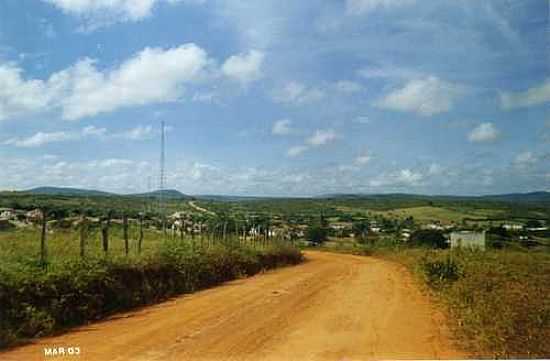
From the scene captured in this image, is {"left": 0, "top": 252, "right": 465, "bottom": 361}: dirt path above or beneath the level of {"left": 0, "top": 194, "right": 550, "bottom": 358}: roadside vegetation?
beneath

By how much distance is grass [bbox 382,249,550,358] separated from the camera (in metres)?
6.80

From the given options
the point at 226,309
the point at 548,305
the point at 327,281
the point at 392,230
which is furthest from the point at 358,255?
the point at 548,305

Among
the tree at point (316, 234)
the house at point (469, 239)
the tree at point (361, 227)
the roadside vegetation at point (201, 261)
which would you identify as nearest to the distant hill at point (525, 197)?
the roadside vegetation at point (201, 261)

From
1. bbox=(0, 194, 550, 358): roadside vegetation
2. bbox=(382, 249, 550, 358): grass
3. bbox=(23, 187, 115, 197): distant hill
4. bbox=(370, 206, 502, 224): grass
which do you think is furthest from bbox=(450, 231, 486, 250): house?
bbox=(23, 187, 115, 197): distant hill

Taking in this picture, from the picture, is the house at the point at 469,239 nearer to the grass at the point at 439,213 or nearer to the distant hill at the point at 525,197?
the grass at the point at 439,213

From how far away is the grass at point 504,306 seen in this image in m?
6.80

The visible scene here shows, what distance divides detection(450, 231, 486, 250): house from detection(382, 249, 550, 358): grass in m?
3.34

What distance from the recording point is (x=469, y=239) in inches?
634

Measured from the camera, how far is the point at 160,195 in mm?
11883

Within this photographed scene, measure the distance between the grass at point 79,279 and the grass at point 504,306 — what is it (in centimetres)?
506

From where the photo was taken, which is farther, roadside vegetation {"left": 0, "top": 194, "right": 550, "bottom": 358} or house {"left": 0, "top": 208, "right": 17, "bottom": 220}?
house {"left": 0, "top": 208, "right": 17, "bottom": 220}

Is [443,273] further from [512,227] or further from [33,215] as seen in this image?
[33,215]

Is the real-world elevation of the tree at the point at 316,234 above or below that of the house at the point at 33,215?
below

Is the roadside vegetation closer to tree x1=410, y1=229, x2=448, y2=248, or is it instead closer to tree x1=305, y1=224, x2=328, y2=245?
tree x1=410, y1=229, x2=448, y2=248
